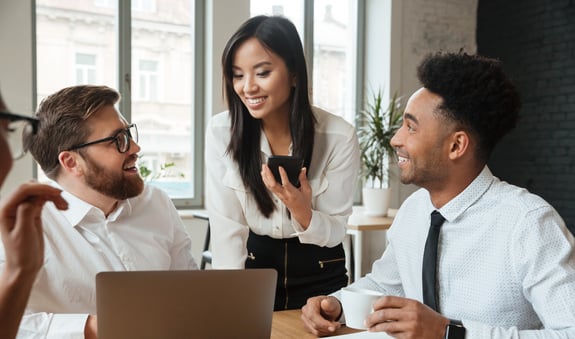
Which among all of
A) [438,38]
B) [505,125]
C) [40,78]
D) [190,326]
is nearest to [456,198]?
[505,125]

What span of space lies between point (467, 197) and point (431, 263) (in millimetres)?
193

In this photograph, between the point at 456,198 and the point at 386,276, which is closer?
the point at 456,198

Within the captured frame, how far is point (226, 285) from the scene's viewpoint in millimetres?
1127

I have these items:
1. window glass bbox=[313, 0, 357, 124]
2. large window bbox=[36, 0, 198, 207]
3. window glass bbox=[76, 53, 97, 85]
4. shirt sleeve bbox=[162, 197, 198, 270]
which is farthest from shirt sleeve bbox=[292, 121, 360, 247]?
window glass bbox=[313, 0, 357, 124]

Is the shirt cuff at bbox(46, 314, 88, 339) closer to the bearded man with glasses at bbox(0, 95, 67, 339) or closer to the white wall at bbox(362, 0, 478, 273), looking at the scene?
the bearded man with glasses at bbox(0, 95, 67, 339)

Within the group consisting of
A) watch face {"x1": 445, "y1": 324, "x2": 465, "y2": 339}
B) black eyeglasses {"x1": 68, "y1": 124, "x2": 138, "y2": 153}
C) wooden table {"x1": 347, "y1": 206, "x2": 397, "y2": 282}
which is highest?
black eyeglasses {"x1": 68, "y1": 124, "x2": 138, "y2": 153}

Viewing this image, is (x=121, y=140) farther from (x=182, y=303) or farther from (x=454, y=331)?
(x=454, y=331)

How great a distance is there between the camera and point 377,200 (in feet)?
16.0

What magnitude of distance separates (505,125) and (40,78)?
403 centimetres

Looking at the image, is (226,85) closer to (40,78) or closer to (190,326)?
(190,326)

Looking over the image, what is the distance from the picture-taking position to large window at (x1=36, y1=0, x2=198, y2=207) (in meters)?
4.65

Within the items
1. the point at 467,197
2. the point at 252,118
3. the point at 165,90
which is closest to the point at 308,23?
the point at 165,90

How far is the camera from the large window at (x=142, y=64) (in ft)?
15.3

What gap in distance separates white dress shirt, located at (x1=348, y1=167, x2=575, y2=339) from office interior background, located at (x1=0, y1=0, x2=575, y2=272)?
3.46m
